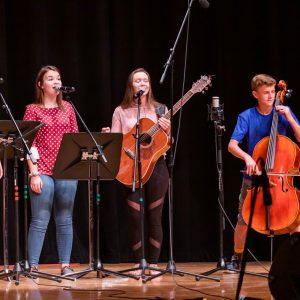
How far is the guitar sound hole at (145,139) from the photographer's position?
5938mm

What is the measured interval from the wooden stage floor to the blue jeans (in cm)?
28

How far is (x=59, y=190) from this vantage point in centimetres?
605

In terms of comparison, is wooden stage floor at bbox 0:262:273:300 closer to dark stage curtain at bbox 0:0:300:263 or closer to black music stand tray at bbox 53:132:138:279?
black music stand tray at bbox 53:132:138:279

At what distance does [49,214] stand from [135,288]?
1157 mm

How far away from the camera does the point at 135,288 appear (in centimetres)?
534

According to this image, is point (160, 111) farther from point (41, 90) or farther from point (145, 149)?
point (41, 90)

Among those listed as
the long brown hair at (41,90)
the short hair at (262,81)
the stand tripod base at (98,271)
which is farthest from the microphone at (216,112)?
the stand tripod base at (98,271)

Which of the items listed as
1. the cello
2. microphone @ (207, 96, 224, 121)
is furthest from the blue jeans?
the cello

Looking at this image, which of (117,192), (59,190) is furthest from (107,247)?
(59,190)

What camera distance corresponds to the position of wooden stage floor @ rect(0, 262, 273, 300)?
5.00 m

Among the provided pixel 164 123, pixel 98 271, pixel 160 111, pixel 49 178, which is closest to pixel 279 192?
pixel 164 123

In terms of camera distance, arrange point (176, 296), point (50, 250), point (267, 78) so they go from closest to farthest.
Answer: point (176, 296), point (267, 78), point (50, 250)

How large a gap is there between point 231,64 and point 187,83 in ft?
1.68

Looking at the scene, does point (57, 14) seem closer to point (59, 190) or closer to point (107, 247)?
point (59, 190)
